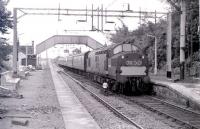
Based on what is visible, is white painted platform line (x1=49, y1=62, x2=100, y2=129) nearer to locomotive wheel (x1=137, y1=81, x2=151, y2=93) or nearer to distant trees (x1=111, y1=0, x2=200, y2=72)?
locomotive wheel (x1=137, y1=81, x2=151, y2=93)

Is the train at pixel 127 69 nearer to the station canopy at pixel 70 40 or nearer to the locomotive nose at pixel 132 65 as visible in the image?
the locomotive nose at pixel 132 65

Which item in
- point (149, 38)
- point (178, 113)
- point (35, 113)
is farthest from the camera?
point (149, 38)

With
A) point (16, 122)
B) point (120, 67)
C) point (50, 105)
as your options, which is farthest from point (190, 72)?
point (16, 122)

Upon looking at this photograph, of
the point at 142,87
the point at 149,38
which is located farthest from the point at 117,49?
the point at 149,38

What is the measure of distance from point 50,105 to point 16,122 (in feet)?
19.7

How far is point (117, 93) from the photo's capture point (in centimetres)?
2638

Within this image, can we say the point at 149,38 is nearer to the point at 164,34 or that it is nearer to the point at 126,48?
the point at 164,34

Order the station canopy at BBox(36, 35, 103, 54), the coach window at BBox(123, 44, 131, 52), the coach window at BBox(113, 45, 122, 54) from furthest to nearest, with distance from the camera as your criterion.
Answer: the station canopy at BBox(36, 35, 103, 54), the coach window at BBox(123, 44, 131, 52), the coach window at BBox(113, 45, 122, 54)

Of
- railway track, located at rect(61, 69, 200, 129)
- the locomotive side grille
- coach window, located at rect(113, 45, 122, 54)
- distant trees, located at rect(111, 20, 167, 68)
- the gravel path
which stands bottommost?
railway track, located at rect(61, 69, 200, 129)

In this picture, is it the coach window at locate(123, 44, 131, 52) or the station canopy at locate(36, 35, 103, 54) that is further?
the station canopy at locate(36, 35, 103, 54)

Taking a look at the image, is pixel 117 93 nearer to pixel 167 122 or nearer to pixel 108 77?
pixel 108 77

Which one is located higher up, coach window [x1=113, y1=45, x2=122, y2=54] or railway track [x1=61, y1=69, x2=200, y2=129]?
coach window [x1=113, y1=45, x2=122, y2=54]

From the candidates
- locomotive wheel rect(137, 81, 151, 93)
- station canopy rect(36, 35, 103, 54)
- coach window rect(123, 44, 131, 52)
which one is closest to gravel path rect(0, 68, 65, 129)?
locomotive wheel rect(137, 81, 151, 93)

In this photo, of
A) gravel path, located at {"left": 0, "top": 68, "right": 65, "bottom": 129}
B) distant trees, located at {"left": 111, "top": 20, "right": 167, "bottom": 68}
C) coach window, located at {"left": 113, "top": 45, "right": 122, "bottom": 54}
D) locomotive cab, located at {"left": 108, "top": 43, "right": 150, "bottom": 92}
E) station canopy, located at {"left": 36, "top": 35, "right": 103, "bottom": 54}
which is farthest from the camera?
station canopy, located at {"left": 36, "top": 35, "right": 103, "bottom": 54}
